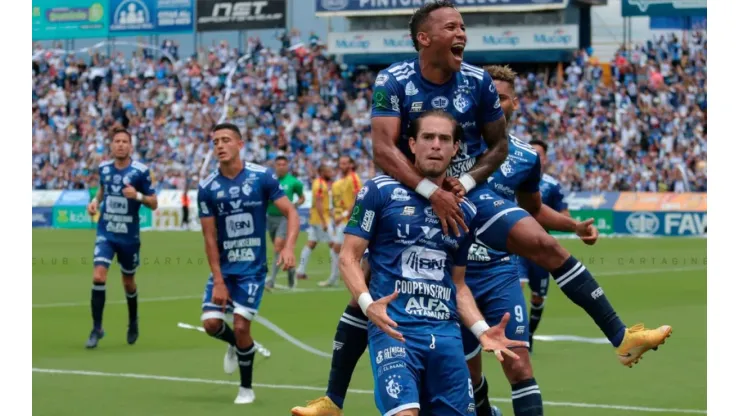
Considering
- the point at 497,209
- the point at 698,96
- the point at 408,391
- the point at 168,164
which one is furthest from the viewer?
the point at 168,164

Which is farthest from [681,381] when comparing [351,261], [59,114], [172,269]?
[59,114]

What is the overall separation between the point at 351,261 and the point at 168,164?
140ft

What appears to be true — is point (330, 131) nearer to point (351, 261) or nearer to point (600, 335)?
point (600, 335)

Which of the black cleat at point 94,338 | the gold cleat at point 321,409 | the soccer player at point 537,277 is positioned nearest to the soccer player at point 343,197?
the black cleat at point 94,338

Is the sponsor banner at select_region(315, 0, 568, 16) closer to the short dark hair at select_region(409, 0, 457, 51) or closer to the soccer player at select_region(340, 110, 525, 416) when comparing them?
the short dark hair at select_region(409, 0, 457, 51)

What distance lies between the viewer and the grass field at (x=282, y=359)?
35.6 ft

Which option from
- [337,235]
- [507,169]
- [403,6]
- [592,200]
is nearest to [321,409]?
[507,169]

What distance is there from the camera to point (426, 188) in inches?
274

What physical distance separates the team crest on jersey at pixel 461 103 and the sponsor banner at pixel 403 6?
41.4 meters

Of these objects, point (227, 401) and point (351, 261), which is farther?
point (227, 401)

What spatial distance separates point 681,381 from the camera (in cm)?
1188

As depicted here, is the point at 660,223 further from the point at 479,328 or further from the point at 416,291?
the point at 416,291

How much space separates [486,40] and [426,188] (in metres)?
44.3

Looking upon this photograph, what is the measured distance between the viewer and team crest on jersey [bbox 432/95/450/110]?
764 cm
